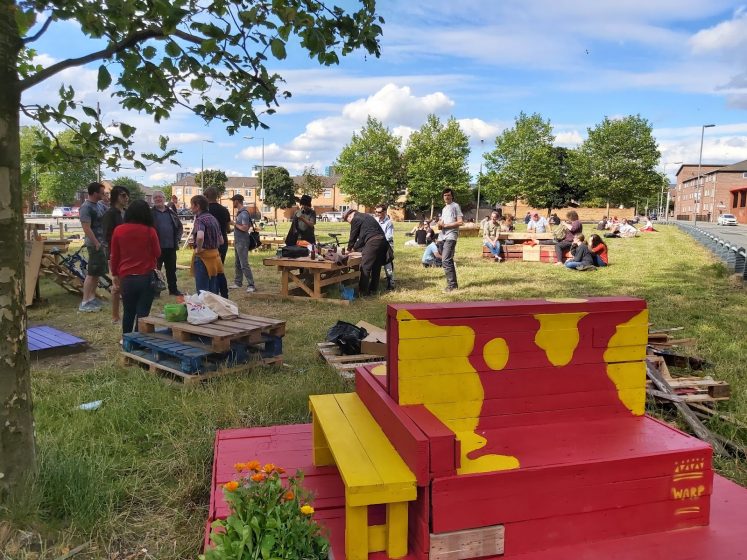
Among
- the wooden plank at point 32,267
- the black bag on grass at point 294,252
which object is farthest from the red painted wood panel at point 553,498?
the wooden plank at point 32,267

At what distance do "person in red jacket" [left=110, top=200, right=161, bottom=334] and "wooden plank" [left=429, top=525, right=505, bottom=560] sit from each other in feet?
16.3

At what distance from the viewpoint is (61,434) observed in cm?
370

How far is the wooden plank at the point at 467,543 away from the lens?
2158 mm

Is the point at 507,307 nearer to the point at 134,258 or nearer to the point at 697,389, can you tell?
the point at 697,389

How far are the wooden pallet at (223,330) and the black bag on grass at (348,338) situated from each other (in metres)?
0.70

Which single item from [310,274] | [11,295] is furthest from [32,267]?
[11,295]

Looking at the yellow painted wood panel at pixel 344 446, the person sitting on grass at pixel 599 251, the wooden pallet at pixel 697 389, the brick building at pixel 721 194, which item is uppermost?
the brick building at pixel 721 194

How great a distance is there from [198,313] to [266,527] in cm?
380

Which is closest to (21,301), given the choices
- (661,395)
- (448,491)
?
(448,491)

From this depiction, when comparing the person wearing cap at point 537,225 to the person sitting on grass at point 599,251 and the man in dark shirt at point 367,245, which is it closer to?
the person sitting on grass at point 599,251

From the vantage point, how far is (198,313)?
18.5 feet

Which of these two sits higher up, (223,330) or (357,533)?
(223,330)

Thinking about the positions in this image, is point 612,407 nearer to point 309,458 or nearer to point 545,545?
point 545,545

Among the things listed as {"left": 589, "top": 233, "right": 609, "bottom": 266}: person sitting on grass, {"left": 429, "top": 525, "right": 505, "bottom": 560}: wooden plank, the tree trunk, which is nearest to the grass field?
the tree trunk
